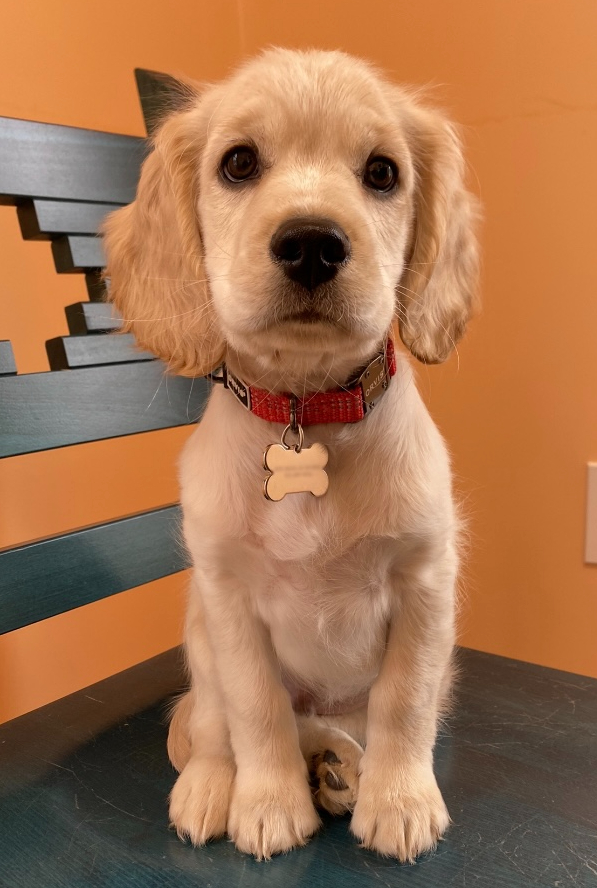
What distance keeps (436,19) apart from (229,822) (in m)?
1.26

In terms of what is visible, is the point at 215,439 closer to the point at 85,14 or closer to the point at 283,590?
the point at 283,590

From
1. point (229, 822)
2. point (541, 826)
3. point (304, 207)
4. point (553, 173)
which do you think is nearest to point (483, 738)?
point (541, 826)

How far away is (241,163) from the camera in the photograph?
70 centimetres

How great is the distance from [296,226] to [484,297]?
0.84m

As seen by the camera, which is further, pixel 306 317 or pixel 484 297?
pixel 484 297

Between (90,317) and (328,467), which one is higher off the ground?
(90,317)

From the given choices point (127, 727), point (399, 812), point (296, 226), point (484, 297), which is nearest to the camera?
point (296, 226)

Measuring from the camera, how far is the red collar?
2.30 feet

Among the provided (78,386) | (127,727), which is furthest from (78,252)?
(127,727)

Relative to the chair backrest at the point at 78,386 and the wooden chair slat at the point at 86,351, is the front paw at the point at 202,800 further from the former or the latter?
the wooden chair slat at the point at 86,351

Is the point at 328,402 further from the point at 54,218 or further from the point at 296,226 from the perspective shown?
the point at 54,218

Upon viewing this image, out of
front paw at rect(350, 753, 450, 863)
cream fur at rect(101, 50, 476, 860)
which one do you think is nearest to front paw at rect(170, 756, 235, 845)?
cream fur at rect(101, 50, 476, 860)

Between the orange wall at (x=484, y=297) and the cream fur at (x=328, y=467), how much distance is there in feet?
1.74

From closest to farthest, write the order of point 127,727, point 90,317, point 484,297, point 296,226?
point 296,226 → point 127,727 → point 90,317 → point 484,297
